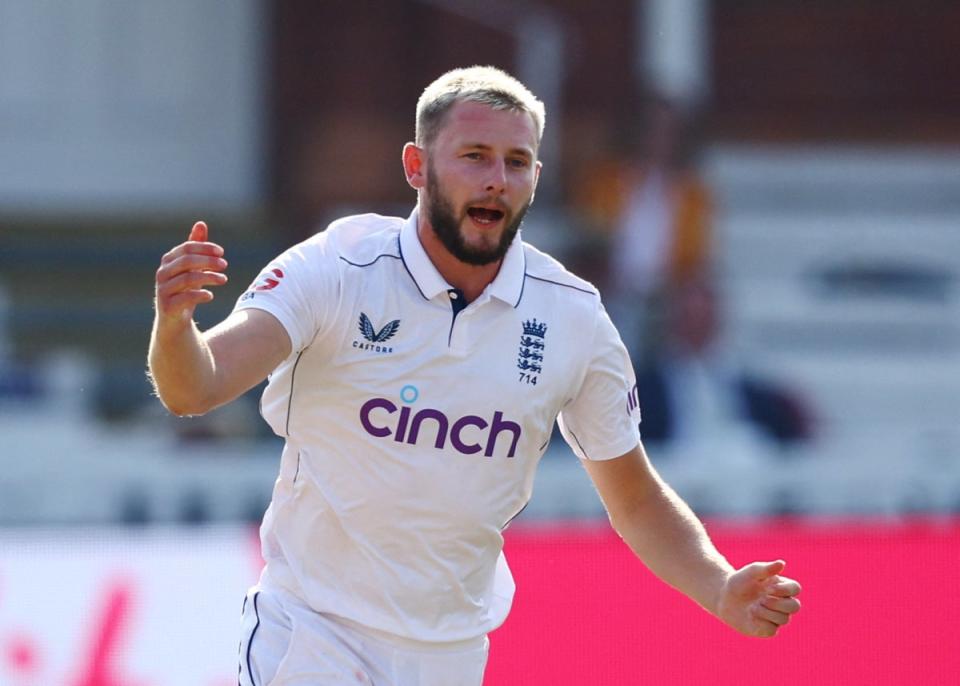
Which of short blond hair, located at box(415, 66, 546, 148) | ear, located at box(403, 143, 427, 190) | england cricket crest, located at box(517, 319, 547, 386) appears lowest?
england cricket crest, located at box(517, 319, 547, 386)

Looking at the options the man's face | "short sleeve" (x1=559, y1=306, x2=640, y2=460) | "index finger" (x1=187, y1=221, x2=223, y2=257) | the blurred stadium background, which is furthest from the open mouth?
the blurred stadium background

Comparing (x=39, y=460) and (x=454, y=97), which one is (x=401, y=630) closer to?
(x=454, y=97)

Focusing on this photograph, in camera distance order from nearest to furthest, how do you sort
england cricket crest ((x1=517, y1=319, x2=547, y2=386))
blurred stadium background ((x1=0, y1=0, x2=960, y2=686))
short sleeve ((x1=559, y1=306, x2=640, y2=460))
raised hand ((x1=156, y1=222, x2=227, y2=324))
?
raised hand ((x1=156, y1=222, x2=227, y2=324)) < england cricket crest ((x1=517, y1=319, x2=547, y2=386)) < short sleeve ((x1=559, y1=306, x2=640, y2=460)) < blurred stadium background ((x1=0, y1=0, x2=960, y2=686))

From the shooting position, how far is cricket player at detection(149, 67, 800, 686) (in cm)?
376

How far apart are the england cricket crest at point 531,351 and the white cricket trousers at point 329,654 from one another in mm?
614

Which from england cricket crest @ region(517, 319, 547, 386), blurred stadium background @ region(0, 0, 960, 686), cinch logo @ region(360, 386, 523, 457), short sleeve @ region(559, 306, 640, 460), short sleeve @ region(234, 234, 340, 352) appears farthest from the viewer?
blurred stadium background @ region(0, 0, 960, 686)

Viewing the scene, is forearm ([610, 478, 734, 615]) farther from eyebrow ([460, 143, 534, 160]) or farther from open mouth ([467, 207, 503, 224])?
eyebrow ([460, 143, 534, 160])

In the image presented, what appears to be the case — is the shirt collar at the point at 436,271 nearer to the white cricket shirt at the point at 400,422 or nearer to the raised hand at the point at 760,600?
the white cricket shirt at the point at 400,422

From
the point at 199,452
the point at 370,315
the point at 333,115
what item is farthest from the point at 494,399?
the point at 333,115

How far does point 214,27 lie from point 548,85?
105 inches

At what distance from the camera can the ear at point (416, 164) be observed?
3.89 meters

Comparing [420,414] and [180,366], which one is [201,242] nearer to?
[180,366]

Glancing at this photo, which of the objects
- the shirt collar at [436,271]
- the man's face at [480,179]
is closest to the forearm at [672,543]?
the shirt collar at [436,271]

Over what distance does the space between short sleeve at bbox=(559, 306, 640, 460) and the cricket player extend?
0.05 m
